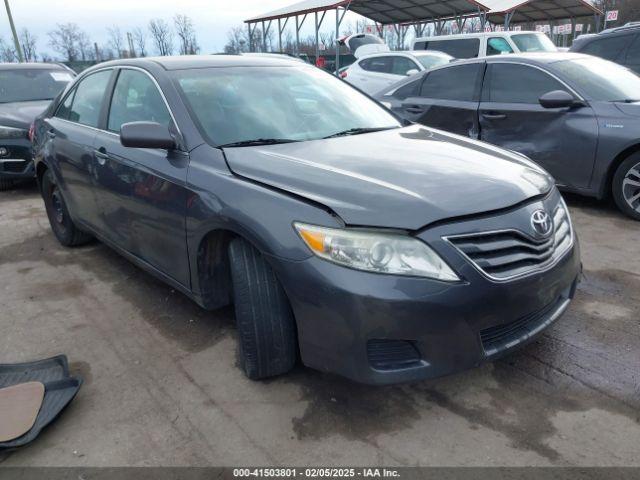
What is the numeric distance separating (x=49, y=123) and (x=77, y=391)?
2.85 m

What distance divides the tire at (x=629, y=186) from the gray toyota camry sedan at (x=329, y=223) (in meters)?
2.31

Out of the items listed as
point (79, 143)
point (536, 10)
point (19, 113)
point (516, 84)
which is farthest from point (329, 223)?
point (536, 10)

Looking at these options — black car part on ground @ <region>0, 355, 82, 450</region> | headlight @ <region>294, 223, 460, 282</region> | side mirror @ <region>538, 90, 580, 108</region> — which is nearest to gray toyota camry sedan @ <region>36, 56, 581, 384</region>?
headlight @ <region>294, 223, 460, 282</region>

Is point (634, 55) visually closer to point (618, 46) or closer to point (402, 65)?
point (618, 46)

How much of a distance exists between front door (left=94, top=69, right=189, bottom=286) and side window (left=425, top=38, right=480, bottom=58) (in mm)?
9691

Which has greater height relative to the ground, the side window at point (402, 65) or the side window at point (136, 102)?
the side window at point (136, 102)

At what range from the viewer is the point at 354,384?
251cm

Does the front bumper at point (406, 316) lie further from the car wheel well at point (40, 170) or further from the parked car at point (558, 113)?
the car wheel well at point (40, 170)

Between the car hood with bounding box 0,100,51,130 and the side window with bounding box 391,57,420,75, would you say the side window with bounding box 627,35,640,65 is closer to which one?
the side window with bounding box 391,57,420,75

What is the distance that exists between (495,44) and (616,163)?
725 cm

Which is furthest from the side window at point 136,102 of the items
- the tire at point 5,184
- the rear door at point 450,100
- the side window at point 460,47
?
the side window at point 460,47

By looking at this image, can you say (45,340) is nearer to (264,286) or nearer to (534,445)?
(264,286)

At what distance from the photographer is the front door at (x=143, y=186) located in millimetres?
2783

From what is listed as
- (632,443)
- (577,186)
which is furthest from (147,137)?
(577,186)
